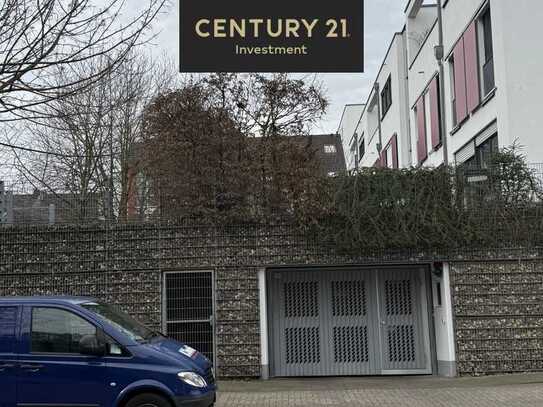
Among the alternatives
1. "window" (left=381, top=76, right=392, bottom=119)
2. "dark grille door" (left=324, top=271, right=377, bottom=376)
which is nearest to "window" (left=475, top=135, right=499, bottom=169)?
"dark grille door" (left=324, top=271, right=377, bottom=376)

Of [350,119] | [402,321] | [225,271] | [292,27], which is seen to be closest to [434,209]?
[402,321]

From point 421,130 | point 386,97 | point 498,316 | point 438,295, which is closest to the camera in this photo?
point 498,316

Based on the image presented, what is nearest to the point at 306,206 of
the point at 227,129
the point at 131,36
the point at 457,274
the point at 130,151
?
the point at 227,129

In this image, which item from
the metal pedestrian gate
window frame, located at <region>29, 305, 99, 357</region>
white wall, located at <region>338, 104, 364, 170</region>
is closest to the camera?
window frame, located at <region>29, 305, 99, 357</region>

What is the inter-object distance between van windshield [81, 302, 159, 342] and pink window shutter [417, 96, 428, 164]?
61.5ft

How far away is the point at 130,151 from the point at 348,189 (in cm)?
844

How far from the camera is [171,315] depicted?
41.5ft

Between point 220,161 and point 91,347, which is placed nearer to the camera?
point 91,347

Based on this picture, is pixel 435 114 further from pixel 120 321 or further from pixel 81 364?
pixel 81 364

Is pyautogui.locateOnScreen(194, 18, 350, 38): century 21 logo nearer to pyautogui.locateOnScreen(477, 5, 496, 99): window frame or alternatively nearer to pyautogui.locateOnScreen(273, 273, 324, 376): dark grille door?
pyautogui.locateOnScreen(273, 273, 324, 376): dark grille door

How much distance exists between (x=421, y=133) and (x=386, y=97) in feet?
33.2

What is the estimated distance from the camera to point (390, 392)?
10.8 metres

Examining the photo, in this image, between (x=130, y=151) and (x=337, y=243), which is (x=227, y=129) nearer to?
(x=337, y=243)

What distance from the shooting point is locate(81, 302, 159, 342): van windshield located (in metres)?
7.97
